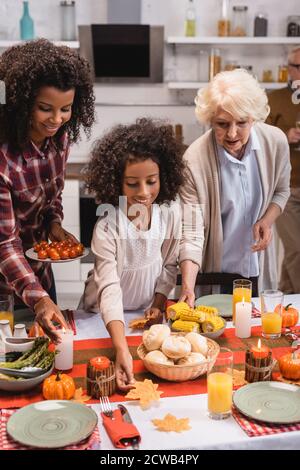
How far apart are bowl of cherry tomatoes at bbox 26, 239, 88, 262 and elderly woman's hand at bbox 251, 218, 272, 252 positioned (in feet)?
2.43

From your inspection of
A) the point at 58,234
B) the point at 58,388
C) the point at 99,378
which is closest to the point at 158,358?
the point at 99,378

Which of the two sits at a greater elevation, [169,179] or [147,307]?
[169,179]

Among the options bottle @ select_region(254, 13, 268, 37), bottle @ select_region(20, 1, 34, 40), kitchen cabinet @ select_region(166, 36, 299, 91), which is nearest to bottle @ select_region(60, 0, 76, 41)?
bottle @ select_region(20, 1, 34, 40)

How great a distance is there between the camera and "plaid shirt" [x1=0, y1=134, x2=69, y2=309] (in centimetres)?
196

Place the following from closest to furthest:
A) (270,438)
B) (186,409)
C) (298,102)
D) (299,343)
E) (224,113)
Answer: (270,438)
(186,409)
(299,343)
(224,113)
(298,102)

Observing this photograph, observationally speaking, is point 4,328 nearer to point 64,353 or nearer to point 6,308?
point 6,308

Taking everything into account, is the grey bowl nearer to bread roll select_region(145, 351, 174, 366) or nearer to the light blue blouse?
bread roll select_region(145, 351, 174, 366)

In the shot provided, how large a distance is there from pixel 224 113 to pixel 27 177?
75cm

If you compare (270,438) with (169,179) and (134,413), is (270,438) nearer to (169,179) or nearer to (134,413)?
(134,413)

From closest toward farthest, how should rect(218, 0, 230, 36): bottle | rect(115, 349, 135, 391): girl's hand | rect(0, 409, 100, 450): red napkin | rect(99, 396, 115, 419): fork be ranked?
1. rect(0, 409, 100, 450): red napkin
2. rect(99, 396, 115, 419): fork
3. rect(115, 349, 135, 391): girl's hand
4. rect(218, 0, 230, 36): bottle

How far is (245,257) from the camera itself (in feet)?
8.49

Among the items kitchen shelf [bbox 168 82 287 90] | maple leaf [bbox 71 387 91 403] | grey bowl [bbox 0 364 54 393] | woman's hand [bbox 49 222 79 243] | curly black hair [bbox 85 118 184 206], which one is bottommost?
maple leaf [bbox 71 387 91 403]

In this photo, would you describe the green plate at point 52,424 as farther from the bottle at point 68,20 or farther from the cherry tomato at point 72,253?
the bottle at point 68,20

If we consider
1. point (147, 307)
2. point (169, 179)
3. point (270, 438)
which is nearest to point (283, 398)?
point (270, 438)
